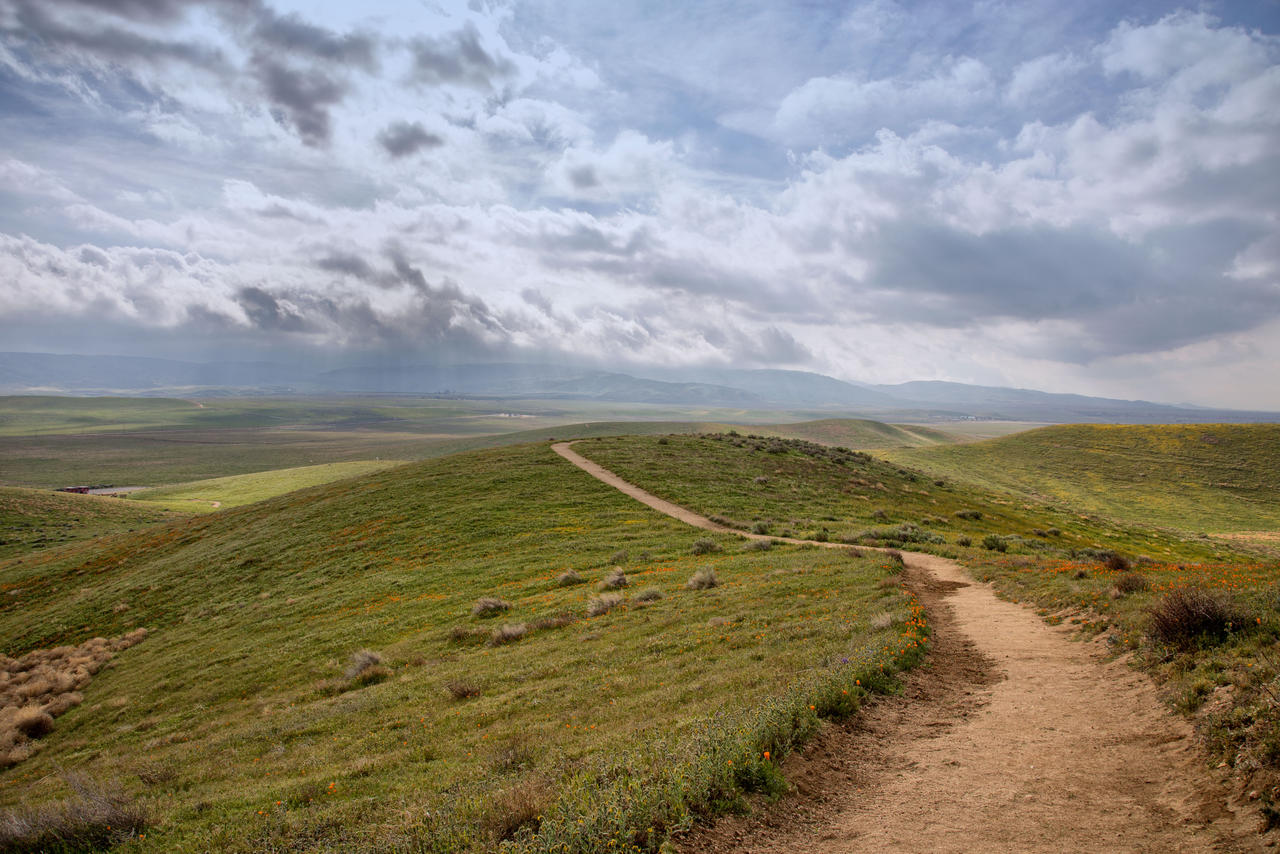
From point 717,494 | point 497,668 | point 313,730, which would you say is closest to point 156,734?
point 313,730

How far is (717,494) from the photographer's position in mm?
39219

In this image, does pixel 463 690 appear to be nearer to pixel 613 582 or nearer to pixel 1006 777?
pixel 613 582

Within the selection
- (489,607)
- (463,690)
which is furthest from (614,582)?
(463,690)

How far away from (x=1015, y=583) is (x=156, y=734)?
27.9 m

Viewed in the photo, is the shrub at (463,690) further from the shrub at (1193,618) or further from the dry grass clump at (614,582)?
the shrub at (1193,618)

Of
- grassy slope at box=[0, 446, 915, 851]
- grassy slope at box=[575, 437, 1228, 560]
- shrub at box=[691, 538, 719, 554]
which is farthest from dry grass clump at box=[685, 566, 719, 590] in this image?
grassy slope at box=[575, 437, 1228, 560]

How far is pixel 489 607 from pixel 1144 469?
4348 inches

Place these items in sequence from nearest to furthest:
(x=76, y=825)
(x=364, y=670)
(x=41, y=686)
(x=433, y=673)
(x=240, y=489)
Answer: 1. (x=76, y=825)
2. (x=433, y=673)
3. (x=364, y=670)
4. (x=41, y=686)
5. (x=240, y=489)

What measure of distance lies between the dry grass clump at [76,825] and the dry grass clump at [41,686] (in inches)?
466

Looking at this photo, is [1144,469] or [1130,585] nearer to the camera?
[1130,585]

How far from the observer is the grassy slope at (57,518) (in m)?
56.1

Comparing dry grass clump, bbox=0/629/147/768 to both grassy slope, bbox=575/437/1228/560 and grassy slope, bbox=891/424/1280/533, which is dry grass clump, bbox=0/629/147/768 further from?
grassy slope, bbox=891/424/1280/533

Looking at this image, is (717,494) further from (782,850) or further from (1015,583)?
(782,850)

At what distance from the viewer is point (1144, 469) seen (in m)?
85.4
